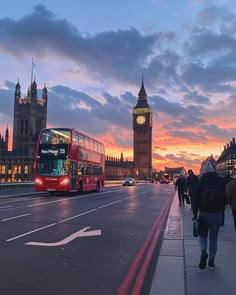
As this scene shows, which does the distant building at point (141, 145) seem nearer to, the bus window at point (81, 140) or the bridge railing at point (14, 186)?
the bridge railing at point (14, 186)

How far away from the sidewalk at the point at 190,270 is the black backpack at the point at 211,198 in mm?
1116

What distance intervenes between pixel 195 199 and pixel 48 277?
282 cm

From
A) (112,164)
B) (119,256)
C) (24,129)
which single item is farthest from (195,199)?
(24,129)

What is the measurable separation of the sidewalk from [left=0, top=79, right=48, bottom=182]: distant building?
138594 millimetres

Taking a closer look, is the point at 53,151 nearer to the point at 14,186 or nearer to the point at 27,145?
the point at 14,186

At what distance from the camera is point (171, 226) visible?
40.8 ft

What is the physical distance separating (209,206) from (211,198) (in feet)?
0.47

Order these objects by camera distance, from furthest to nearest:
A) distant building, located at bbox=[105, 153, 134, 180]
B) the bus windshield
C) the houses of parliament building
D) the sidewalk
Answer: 1. the houses of parliament building
2. distant building, located at bbox=[105, 153, 134, 180]
3. the bus windshield
4. the sidewalk

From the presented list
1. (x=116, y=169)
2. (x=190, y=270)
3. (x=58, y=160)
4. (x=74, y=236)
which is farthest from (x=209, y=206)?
(x=116, y=169)

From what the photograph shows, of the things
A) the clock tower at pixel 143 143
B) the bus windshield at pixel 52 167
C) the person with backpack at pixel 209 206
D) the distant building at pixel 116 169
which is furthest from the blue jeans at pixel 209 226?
the clock tower at pixel 143 143

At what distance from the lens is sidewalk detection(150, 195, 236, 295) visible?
5.53 meters

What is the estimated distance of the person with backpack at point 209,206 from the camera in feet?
21.2

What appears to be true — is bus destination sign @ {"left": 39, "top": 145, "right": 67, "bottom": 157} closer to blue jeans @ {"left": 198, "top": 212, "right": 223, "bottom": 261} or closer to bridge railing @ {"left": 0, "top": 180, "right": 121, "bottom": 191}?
bridge railing @ {"left": 0, "top": 180, "right": 121, "bottom": 191}

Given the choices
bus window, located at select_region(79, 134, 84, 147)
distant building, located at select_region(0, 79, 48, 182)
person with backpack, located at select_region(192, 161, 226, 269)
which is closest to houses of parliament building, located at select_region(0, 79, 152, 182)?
distant building, located at select_region(0, 79, 48, 182)
